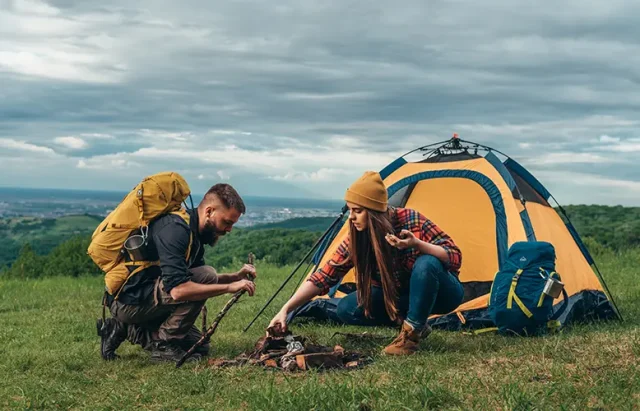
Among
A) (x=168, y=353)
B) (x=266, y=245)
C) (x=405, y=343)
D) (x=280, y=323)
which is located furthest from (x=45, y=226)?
(x=405, y=343)

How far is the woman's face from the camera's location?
18.5 feet

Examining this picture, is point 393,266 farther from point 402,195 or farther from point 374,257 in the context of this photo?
point 402,195

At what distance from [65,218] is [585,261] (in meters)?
48.8

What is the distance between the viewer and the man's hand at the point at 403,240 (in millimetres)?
5457

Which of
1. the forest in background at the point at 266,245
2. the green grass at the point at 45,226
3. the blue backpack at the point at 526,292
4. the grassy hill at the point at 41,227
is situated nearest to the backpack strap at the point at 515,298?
the blue backpack at the point at 526,292

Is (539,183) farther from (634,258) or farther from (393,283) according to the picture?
(634,258)

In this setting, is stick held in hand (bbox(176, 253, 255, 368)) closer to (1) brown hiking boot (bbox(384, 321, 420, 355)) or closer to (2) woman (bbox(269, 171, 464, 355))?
(2) woman (bbox(269, 171, 464, 355))

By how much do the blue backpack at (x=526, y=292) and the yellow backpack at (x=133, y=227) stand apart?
2.82 m

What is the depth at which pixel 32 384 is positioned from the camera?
546cm

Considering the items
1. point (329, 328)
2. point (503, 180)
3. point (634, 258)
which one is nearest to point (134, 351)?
point (329, 328)

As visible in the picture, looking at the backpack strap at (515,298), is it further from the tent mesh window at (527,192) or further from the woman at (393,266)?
the tent mesh window at (527,192)

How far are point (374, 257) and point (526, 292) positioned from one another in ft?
5.21

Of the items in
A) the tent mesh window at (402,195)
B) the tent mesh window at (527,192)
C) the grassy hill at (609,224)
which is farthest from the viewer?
the grassy hill at (609,224)

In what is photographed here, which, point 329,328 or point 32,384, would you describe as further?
point 329,328
